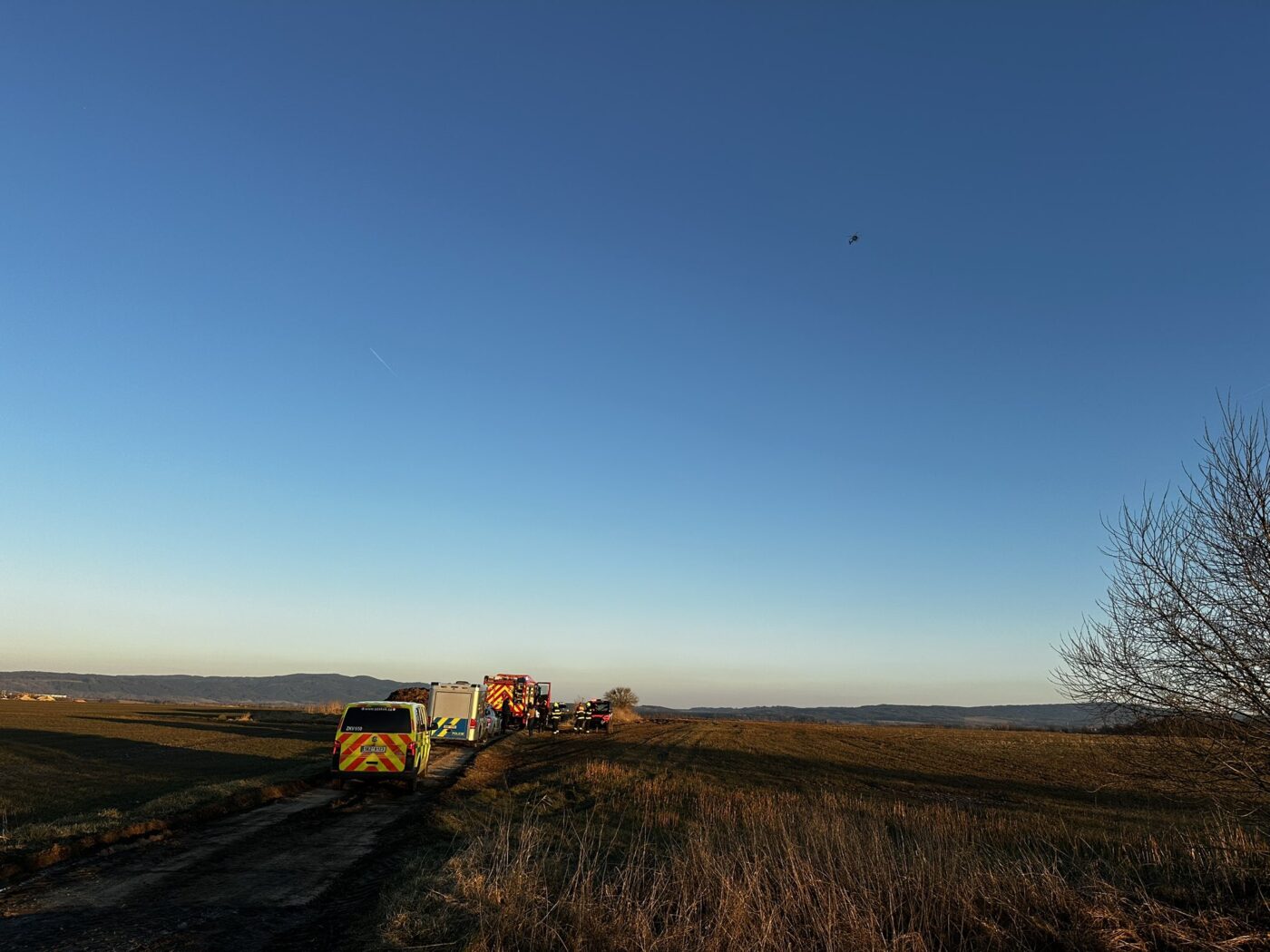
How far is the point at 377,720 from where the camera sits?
Result: 20812 millimetres

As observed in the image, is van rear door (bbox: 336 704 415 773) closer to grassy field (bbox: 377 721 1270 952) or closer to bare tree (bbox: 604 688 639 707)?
grassy field (bbox: 377 721 1270 952)

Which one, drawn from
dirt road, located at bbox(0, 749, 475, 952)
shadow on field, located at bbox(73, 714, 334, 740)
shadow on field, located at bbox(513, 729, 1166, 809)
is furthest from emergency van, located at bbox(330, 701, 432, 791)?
shadow on field, located at bbox(73, 714, 334, 740)

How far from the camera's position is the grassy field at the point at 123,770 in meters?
14.1

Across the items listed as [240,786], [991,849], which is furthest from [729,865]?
[240,786]

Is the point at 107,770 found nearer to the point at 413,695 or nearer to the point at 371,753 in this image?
the point at 371,753

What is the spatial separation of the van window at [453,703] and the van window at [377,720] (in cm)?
1566

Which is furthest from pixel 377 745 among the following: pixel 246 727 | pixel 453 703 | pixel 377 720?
pixel 246 727

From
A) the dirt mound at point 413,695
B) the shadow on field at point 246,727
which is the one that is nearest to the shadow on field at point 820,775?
the dirt mound at point 413,695

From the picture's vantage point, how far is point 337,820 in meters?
16.3

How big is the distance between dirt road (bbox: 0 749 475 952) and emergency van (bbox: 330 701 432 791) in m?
4.49

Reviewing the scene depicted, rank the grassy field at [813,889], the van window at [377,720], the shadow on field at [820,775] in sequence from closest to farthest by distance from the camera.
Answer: the grassy field at [813,889] → the van window at [377,720] → the shadow on field at [820,775]

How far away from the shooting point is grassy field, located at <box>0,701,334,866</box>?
1410cm

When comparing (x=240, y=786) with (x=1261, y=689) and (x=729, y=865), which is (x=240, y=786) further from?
(x=1261, y=689)

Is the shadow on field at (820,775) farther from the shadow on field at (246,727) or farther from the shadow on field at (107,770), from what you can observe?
the shadow on field at (246,727)
